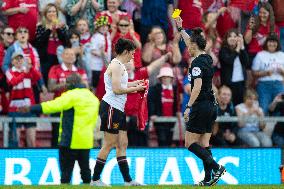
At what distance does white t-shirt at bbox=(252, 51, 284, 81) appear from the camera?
20.7 metres

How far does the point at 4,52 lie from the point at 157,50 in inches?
122

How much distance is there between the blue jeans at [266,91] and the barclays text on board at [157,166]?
1.38m

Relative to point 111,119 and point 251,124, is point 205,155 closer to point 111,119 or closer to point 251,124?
point 111,119

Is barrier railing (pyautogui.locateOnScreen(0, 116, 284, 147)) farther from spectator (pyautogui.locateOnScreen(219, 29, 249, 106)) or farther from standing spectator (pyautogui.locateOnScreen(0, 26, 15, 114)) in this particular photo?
spectator (pyautogui.locateOnScreen(219, 29, 249, 106))

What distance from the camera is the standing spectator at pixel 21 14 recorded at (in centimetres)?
1980

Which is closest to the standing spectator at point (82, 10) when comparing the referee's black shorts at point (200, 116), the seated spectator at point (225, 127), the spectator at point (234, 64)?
the spectator at point (234, 64)

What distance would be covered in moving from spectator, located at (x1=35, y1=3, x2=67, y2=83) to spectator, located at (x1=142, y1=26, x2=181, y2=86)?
1.78 m

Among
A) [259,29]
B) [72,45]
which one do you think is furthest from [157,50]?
[259,29]

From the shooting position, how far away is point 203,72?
48.3 ft

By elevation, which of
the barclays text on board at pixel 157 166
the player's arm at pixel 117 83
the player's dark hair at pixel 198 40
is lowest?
the barclays text on board at pixel 157 166

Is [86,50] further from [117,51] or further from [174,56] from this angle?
[117,51]

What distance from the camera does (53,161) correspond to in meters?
19.2

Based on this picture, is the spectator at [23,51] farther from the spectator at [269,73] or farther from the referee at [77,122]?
the spectator at [269,73]

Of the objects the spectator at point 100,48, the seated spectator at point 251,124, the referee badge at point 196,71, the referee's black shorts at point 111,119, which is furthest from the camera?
the seated spectator at point 251,124
